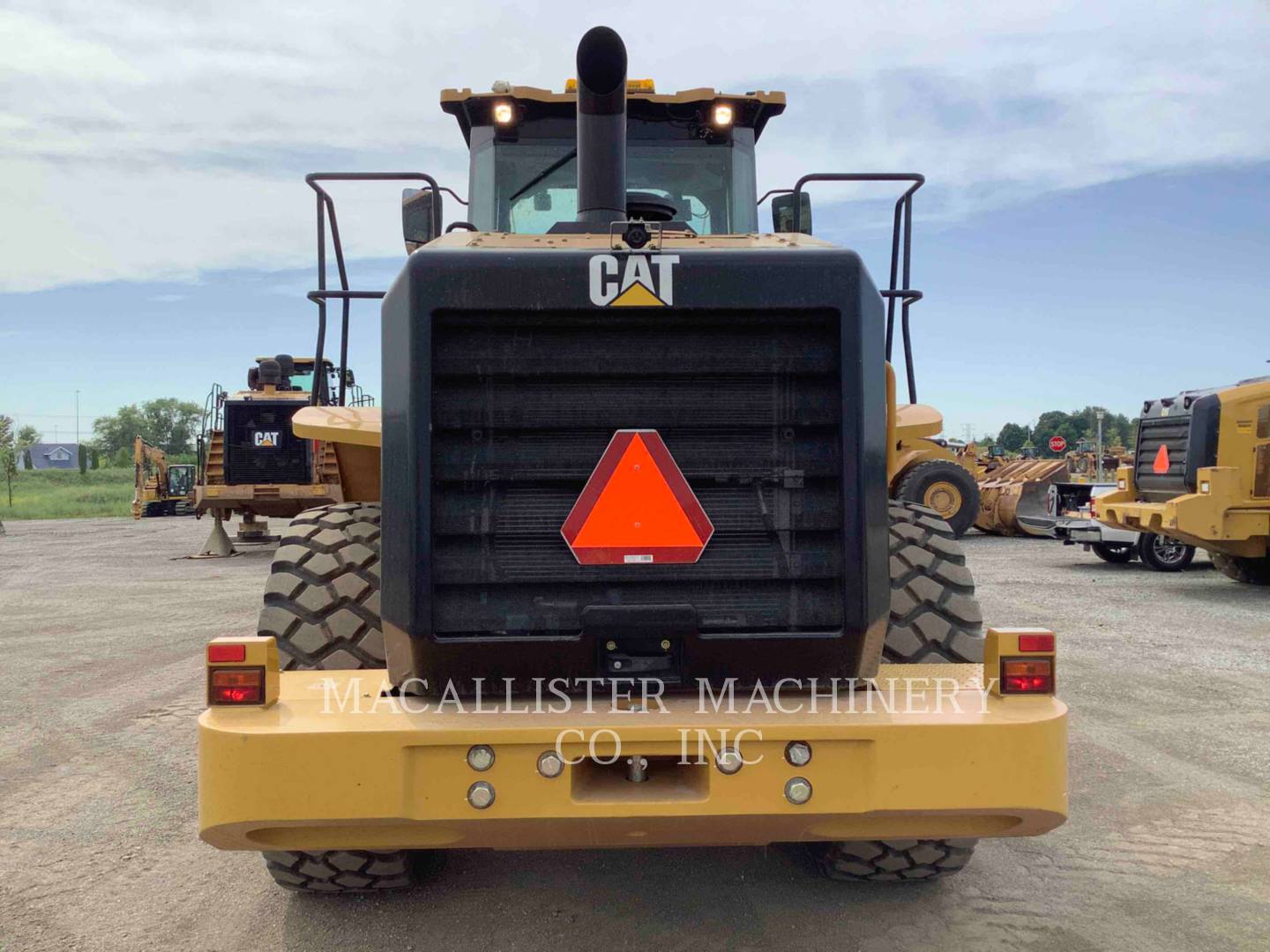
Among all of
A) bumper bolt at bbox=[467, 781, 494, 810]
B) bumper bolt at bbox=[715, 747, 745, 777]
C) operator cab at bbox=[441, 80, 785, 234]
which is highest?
operator cab at bbox=[441, 80, 785, 234]

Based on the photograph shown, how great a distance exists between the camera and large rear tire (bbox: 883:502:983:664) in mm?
3301

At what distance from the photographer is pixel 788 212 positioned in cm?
438

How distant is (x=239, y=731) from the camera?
251cm

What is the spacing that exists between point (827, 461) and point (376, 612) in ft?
4.88

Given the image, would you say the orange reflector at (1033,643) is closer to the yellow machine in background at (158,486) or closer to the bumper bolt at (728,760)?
the bumper bolt at (728,760)

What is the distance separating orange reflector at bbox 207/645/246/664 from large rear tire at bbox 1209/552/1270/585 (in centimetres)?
1220

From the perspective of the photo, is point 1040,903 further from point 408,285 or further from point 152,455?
point 152,455

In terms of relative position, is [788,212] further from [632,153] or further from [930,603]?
[930,603]

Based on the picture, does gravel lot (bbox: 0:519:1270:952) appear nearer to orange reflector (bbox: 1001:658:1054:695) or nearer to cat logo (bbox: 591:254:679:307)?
orange reflector (bbox: 1001:658:1054:695)

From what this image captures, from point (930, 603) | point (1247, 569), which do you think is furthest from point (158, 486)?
point (930, 603)

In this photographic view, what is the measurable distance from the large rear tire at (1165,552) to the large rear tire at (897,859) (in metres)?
12.1

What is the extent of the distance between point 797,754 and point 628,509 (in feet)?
2.44

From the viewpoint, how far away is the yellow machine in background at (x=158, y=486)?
105ft

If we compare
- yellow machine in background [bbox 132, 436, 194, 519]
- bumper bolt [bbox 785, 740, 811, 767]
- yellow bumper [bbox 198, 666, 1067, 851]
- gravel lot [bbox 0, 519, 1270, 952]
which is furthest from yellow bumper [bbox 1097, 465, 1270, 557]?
yellow machine in background [bbox 132, 436, 194, 519]
